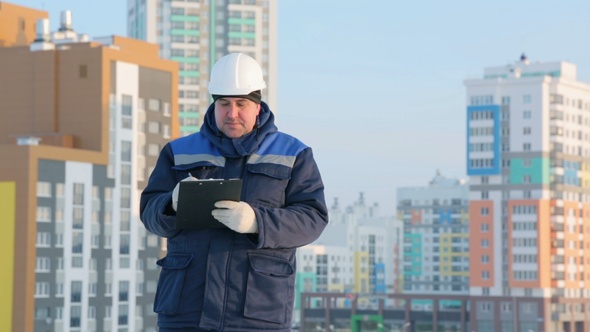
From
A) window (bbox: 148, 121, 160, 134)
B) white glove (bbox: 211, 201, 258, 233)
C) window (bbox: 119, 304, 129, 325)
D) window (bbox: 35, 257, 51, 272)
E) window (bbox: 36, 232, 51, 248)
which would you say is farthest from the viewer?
window (bbox: 148, 121, 160, 134)

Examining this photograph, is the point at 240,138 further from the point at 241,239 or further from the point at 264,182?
the point at 241,239

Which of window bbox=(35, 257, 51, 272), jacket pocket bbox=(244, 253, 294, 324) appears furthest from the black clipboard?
window bbox=(35, 257, 51, 272)

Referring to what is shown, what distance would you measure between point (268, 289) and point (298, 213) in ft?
0.78

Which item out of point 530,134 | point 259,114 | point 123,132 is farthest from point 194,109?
point 259,114

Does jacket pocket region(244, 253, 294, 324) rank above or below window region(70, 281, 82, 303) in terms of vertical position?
above

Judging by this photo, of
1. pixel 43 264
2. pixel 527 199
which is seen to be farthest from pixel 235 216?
pixel 527 199

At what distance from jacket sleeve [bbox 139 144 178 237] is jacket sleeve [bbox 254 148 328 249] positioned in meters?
0.27

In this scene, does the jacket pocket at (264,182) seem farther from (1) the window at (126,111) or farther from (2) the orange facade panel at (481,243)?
(2) the orange facade panel at (481,243)

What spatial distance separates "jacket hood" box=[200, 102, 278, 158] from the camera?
4.08 meters

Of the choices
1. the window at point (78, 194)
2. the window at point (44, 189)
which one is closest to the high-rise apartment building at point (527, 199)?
the window at point (78, 194)

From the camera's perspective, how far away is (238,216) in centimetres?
387

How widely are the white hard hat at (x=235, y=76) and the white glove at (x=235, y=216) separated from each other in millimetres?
347

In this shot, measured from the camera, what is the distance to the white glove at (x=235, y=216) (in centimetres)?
387

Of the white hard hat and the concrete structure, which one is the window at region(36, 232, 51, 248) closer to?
the white hard hat
